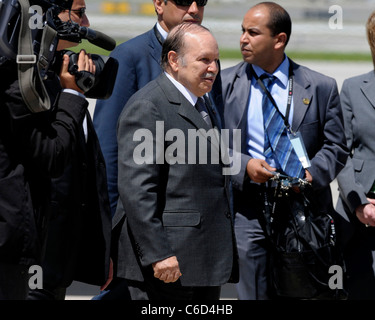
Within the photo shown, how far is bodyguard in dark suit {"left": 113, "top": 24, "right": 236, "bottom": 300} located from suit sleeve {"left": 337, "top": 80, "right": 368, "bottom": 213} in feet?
3.93

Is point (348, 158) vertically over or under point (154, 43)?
under

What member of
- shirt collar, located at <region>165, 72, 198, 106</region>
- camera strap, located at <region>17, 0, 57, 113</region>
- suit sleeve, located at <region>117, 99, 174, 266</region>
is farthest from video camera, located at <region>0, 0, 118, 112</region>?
shirt collar, located at <region>165, 72, 198, 106</region>

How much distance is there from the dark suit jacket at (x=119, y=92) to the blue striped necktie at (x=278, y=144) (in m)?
0.66

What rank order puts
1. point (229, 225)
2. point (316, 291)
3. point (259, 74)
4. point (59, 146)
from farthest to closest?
point (259, 74) → point (316, 291) → point (229, 225) → point (59, 146)

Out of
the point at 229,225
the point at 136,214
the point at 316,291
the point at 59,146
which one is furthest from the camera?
the point at 316,291

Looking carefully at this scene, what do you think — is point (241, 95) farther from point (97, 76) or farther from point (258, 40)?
point (97, 76)

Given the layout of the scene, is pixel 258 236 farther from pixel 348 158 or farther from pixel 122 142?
pixel 122 142

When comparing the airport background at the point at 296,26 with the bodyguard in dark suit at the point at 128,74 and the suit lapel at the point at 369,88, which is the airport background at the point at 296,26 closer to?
the suit lapel at the point at 369,88

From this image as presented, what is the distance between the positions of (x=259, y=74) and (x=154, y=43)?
640 millimetres

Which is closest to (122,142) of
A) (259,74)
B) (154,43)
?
(154,43)

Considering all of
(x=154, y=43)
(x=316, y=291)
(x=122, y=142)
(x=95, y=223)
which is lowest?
(x=316, y=291)

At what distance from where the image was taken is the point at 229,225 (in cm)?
371

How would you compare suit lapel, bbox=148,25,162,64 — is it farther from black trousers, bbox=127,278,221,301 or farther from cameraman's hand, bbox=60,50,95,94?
black trousers, bbox=127,278,221,301

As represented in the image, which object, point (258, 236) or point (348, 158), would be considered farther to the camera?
point (348, 158)
